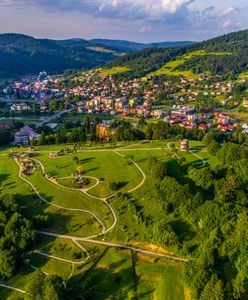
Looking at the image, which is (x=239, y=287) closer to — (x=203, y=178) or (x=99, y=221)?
(x=99, y=221)

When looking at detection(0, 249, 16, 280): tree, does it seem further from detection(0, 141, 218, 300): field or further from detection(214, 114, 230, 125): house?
detection(214, 114, 230, 125): house

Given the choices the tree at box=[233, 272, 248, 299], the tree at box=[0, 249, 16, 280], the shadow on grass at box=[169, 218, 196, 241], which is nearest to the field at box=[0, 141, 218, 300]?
the shadow on grass at box=[169, 218, 196, 241]

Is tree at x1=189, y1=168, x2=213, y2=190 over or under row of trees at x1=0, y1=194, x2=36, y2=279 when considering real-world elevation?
over

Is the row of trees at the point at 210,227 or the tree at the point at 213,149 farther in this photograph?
the tree at the point at 213,149

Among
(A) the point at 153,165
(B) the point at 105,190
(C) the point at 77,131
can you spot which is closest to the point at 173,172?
(A) the point at 153,165

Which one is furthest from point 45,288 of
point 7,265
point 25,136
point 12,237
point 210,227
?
point 25,136

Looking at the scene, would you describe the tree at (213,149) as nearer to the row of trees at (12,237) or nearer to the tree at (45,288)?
the row of trees at (12,237)

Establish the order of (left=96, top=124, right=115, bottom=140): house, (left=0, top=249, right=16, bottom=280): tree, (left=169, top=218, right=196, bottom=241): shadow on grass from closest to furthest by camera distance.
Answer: (left=0, top=249, right=16, bottom=280): tree, (left=169, top=218, right=196, bottom=241): shadow on grass, (left=96, top=124, right=115, bottom=140): house

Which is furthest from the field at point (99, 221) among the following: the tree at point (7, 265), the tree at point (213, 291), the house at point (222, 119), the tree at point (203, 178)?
the house at point (222, 119)

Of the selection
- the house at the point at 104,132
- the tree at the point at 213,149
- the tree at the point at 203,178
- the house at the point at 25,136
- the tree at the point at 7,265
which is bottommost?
the house at the point at 25,136

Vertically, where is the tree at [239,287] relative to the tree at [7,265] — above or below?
above
